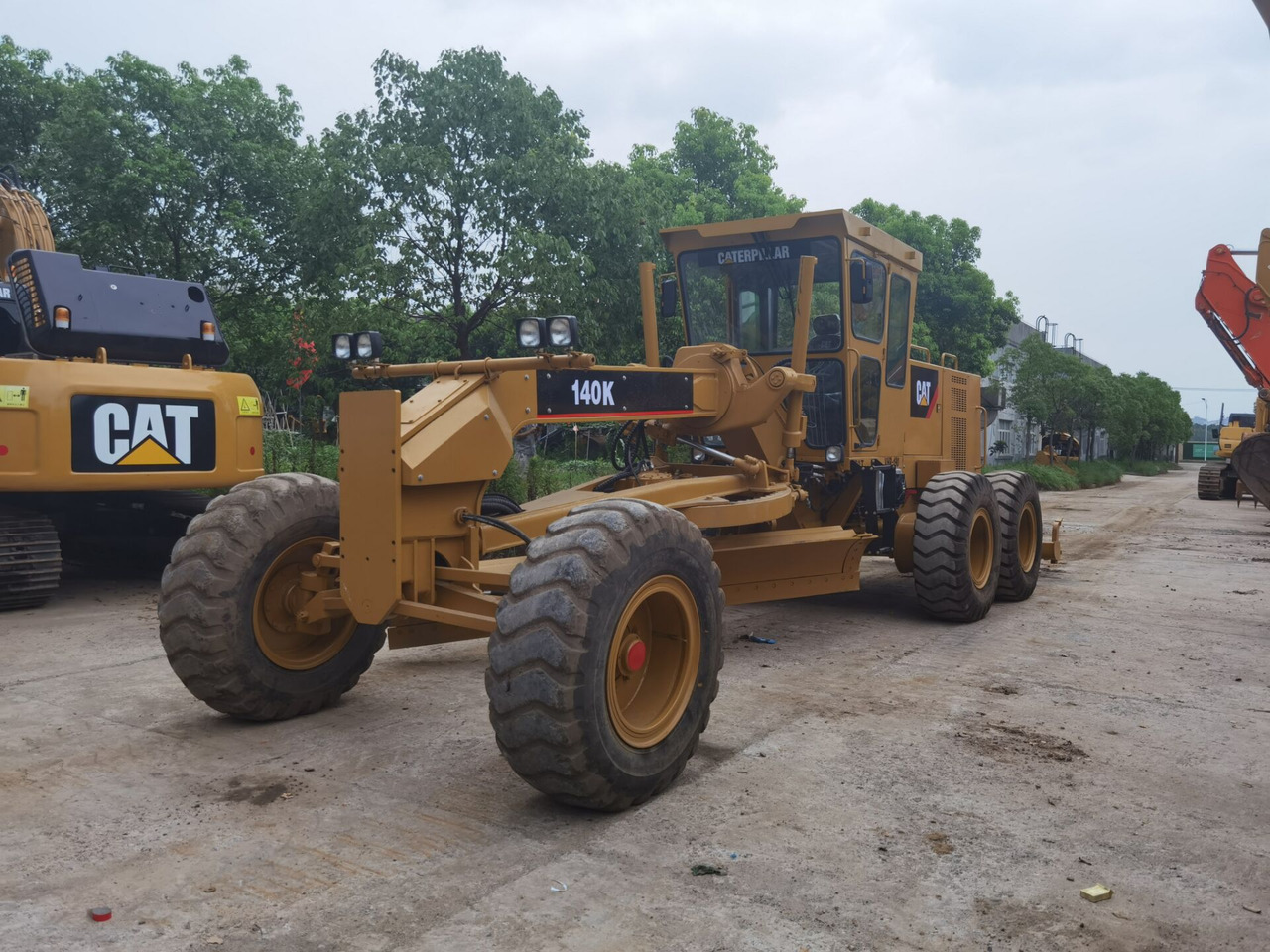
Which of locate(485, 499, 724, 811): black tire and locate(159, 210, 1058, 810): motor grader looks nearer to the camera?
locate(485, 499, 724, 811): black tire

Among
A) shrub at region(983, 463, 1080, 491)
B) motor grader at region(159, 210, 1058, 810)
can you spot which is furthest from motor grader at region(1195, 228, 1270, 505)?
shrub at region(983, 463, 1080, 491)

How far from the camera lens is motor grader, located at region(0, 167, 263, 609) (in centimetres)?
782

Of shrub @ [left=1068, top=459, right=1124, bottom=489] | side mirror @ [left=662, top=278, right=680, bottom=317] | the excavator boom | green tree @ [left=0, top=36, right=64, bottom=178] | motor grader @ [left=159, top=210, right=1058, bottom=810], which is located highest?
green tree @ [left=0, top=36, right=64, bottom=178]

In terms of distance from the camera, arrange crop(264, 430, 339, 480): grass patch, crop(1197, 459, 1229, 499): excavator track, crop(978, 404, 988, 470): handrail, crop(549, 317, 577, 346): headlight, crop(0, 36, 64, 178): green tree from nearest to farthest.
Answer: crop(549, 317, 577, 346): headlight → crop(978, 404, 988, 470): handrail → crop(264, 430, 339, 480): grass patch → crop(0, 36, 64, 178): green tree → crop(1197, 459, 1229, 499): excavator track

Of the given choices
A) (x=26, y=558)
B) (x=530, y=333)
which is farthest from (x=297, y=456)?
(x=530, y=333)

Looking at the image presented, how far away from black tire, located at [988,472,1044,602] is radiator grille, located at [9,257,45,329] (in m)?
7.83

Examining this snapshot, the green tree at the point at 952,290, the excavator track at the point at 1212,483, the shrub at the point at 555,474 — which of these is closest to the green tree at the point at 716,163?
the green tree at the point at 952,290

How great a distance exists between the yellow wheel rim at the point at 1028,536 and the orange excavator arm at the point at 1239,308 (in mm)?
6544

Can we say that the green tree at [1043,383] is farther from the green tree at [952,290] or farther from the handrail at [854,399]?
the handrail at [854,399]

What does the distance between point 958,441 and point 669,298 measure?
3.70 meters

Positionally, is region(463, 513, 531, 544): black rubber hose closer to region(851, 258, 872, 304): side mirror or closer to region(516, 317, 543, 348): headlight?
region(516, 317, 543, 348): headlight

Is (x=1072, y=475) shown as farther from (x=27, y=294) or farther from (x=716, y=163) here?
(x=27, y=294)

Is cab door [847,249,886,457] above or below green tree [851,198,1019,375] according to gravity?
below

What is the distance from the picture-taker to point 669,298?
802 centimetres
